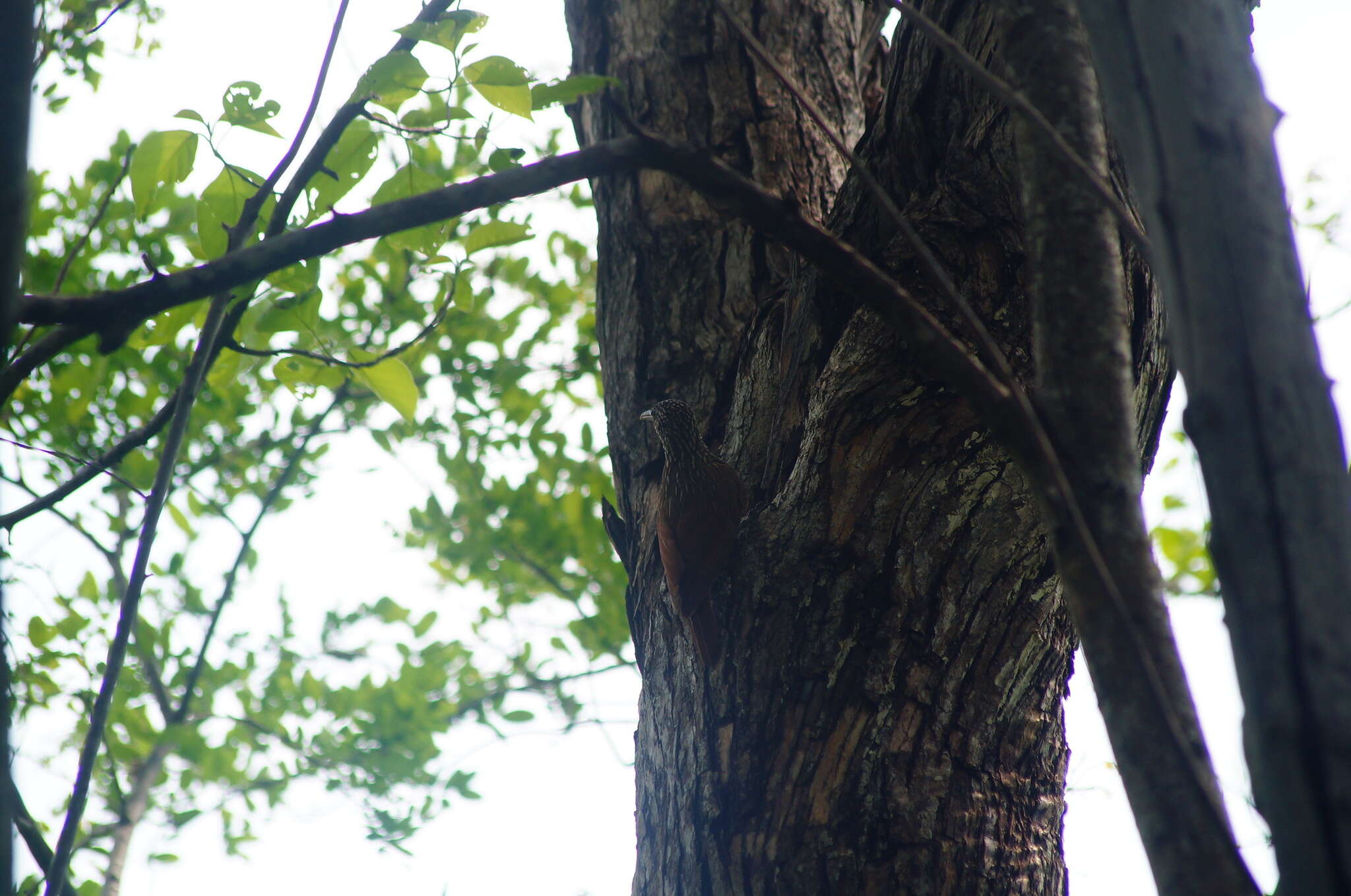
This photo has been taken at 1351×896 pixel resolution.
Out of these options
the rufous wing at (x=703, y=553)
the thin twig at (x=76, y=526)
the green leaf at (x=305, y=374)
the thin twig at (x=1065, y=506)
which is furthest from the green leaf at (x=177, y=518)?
the thin twig at (x=1065, y=506)

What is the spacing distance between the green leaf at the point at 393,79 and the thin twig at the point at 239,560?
1.37 metres

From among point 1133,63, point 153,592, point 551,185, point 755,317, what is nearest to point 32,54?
point 551,185

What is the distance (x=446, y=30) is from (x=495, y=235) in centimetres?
42

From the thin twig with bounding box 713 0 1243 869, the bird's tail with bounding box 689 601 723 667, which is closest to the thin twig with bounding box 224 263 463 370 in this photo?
the bird's tail with bounding box 689 601 723 667

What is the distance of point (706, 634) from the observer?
1.97 metres

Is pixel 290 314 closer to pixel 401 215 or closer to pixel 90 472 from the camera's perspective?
pixel 90 472

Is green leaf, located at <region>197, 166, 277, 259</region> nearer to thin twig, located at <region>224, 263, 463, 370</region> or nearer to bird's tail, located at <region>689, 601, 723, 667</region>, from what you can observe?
thin twig, located at <region>224, 263, 463, 370</region>

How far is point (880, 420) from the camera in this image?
1812mm

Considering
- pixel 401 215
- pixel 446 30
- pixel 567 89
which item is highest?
pixel 446 30

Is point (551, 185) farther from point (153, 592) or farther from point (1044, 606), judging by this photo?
point (153, 592)

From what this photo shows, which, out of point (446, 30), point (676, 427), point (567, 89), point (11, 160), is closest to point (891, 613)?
point (676, 427)

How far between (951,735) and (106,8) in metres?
3.59

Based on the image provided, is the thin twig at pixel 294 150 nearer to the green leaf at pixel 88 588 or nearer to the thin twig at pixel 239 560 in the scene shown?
the thin twig at pixel 239 560

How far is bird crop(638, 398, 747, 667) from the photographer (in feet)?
6.49
